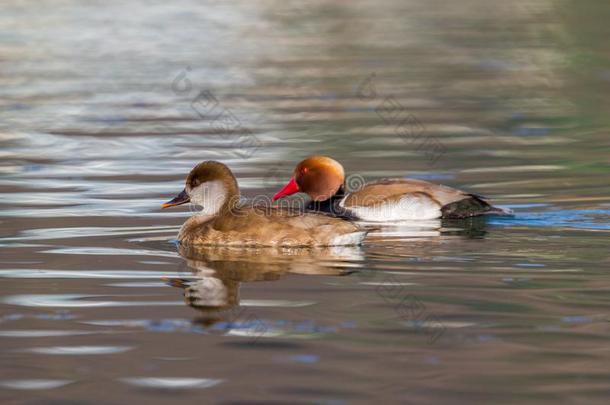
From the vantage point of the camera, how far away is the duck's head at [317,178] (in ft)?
44.0

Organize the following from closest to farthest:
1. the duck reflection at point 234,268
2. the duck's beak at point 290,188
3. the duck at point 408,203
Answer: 1. the duck reflection at point 234,268
2. the duck at point 408,203
3. the duck's beak at point 290,188

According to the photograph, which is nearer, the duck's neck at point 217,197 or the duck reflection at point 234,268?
the duck reflection at point 234,268

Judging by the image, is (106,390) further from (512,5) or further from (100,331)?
(512,5)

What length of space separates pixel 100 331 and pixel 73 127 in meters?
12.9

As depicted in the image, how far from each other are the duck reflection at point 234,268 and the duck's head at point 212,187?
1.69 feet

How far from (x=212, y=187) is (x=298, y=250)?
1.12 metres

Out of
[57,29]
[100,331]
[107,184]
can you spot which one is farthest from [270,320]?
[57,29]

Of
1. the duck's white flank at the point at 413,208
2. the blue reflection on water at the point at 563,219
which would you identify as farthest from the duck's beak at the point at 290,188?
the blue reflection on water at the point at 563,219

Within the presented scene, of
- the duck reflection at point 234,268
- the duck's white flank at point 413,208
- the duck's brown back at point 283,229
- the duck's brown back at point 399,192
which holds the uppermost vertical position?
the duck's brown back at point 399,192

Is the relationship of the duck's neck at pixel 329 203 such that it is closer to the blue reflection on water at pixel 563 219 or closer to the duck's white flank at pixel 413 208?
the duck's white flank at pixel 413 208

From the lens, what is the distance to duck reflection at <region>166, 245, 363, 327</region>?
28.5ft

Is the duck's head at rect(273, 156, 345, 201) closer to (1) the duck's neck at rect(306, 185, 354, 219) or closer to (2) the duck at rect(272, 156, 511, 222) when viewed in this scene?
(1) the duck's neck at rect(306, 185, 354, 219)

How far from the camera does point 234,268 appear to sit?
999cm

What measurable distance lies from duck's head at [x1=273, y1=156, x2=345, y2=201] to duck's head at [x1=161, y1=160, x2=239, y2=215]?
2.19 m
